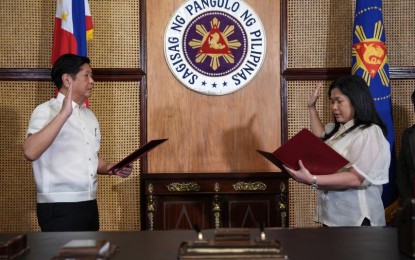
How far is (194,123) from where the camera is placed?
15.9 ft

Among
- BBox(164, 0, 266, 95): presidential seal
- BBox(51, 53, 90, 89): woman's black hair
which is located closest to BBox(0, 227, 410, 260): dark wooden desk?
BBox(51, 53, 90, 89): woman's black hair

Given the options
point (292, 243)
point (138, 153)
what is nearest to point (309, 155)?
point (138, 153)

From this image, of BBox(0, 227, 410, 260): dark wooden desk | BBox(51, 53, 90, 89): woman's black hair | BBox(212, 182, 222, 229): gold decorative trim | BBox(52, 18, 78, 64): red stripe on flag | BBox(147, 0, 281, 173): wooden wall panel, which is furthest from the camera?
BBox(147, 0, 281, 173): wooden wall panel

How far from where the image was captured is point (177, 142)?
4840 millimetres

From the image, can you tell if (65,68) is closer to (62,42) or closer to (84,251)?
(62,42)

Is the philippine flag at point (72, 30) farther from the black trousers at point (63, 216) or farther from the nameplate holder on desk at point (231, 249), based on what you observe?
the nameplate holder on desk at point (231, 249)

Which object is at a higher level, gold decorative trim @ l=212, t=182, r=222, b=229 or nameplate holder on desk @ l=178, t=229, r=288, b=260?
nameplate holder on desk @ l=178, t=229, r=288, b=260

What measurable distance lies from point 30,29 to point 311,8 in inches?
88.1

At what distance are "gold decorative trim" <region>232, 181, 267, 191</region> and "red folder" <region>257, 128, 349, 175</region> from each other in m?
1.33

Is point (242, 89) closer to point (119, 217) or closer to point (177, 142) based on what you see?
point (177, 142)

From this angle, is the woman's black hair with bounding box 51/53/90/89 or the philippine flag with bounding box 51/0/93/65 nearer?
the woman's black hair with bounding box 51/53/90/89

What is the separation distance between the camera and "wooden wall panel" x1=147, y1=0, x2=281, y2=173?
4840mm

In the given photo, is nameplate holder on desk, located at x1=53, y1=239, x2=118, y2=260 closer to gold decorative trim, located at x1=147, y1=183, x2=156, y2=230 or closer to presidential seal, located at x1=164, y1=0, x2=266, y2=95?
gold decorative trim, located at x1=147, y1=183, x2=156, y2=230

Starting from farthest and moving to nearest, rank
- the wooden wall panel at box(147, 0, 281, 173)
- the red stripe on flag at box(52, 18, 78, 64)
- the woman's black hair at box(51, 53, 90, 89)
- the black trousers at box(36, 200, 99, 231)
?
1. the wooden wall panel at box(147, 0, 281, 173)
2. the red stripe on flag at box(52, 18, 78, 64)
3. the woman's black hair at box(51, 53, 90, 89)
4. the black trousers at box(36, 200, 99, 231)
